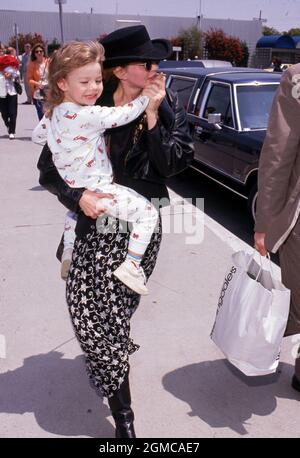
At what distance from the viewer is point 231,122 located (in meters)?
6.04

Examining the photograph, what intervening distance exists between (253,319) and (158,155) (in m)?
0.87

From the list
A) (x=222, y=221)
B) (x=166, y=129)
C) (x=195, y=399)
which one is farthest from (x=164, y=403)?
(x=222, y=221)

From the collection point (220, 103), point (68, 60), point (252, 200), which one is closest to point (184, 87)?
point (220, 103)

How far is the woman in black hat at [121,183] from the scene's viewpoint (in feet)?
6.86

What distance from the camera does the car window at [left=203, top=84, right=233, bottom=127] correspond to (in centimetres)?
617

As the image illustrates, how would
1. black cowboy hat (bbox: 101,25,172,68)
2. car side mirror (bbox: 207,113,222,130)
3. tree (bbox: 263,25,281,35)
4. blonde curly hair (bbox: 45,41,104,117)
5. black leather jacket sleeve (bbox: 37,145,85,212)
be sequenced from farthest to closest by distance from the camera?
tree (bbox: 263,25,281,35) < car side mirror (bbox: 207,113,222,130) < black leather jacket sleeve (bbox: 37,145,85,212) < black cowboy hat (bbox: 101,25,172,68) < blonde curly hair (bbox: 45,41,104,117)

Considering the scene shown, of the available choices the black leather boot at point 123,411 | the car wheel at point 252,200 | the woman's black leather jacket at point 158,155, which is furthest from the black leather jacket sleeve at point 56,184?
the car wheel at point 252,200

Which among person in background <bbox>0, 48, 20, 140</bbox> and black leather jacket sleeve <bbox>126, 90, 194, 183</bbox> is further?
person in background <bbox>0, 48, 20, 140</bbox>

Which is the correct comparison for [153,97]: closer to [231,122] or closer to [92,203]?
[92,203]

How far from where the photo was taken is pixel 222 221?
19.9 feet

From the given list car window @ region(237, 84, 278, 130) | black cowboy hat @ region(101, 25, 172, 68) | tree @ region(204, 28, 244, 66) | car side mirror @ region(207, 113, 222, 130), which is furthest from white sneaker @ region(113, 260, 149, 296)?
tree @ region(204, 28, 244, 66)

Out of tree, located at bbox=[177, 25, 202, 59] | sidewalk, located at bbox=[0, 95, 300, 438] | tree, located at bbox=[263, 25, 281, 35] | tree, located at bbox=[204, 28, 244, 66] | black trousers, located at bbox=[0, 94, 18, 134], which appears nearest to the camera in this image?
sidewalk, located at bbox=[0, 95, 300, 438]

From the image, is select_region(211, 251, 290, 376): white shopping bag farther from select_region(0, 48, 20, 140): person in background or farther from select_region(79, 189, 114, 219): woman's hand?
select_region(0, 48, 20, 140): person in background

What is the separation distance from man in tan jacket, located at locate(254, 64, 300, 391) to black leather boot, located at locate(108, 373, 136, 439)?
35.3 inches
